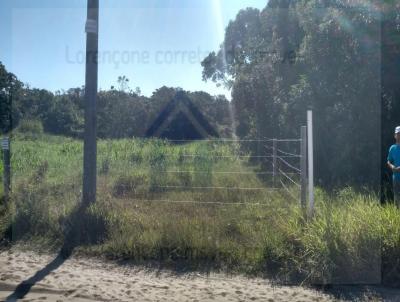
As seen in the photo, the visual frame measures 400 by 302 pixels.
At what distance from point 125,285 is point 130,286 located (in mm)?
70

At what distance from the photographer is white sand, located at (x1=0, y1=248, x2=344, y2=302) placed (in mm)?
4582

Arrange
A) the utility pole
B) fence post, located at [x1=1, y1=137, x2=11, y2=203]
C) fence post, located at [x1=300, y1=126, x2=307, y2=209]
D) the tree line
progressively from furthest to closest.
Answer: the tree line
fence post, located at [x1=1, y1=137, x2=11, y2=203]
the utility pole
fence post, located at [x1=300, y1=126, x2=307, y2=209]

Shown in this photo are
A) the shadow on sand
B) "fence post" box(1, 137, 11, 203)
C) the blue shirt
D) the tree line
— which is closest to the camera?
the shadow on sand

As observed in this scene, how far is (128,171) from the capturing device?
Answer: 10.1 metres

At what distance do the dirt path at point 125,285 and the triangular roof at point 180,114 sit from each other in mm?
25209

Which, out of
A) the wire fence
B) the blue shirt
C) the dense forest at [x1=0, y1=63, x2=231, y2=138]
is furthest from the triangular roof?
the blue shirt

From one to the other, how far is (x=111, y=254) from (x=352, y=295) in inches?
124

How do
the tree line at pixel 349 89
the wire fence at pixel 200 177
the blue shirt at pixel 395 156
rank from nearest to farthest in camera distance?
the blue shirt at pixel 395 156, the wire fence at pixel 200 177, the tree line at pixel 349 89

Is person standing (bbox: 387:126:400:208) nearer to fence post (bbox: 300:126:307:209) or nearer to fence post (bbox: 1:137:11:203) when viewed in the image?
fence post (bbox: 300:126:307:209)

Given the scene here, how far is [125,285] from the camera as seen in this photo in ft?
16.2

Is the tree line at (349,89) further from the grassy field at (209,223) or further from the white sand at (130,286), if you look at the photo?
the white sand at (130,286)

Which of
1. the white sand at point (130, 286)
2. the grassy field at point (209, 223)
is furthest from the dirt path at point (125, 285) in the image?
the grassy field at point (209, 223)

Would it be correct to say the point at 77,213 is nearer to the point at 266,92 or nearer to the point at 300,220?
the point at 300,220

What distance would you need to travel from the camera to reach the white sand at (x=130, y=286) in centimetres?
458
